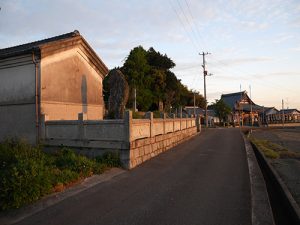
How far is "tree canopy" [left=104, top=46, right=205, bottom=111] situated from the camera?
40438 mm

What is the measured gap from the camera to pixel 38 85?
43.6 feet

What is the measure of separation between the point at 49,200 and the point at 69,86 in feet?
28.5

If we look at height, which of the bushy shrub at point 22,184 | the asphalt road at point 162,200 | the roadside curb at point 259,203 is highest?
the bushy shrub at point 22,184

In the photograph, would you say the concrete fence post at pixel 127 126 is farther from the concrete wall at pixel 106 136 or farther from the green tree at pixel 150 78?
the green tree at pixel 150 78

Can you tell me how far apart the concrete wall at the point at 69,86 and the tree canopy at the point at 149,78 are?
2088cm

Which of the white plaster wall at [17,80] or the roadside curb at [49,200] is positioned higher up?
the white plaster wall at [17,80]

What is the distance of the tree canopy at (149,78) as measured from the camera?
1592 inches

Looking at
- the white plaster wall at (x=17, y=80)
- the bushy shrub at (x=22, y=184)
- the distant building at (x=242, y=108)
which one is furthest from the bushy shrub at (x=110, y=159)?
the distant building at (x=242, y=108)

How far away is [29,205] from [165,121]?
11444 millimetres

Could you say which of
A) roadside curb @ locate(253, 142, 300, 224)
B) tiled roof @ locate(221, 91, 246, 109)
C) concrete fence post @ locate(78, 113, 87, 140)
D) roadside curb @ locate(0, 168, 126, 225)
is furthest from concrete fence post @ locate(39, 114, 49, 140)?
tiled roof @ locate(221, 91, 246, 109)

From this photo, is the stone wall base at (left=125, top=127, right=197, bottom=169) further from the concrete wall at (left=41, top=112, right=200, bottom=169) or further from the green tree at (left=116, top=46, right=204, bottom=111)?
the green tree at (left=116, top=46, right=204, bottom=111)

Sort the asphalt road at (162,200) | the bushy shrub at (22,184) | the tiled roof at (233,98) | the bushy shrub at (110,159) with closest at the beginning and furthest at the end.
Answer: the asphalt road at (162,200) → the bushy shrub at (22,184) → the bushy shrub at (110,159) → the tiled roof at (233,98)

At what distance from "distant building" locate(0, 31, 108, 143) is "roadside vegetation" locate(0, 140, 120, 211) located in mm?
2476

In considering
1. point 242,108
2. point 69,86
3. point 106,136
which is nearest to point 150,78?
point 69,86
